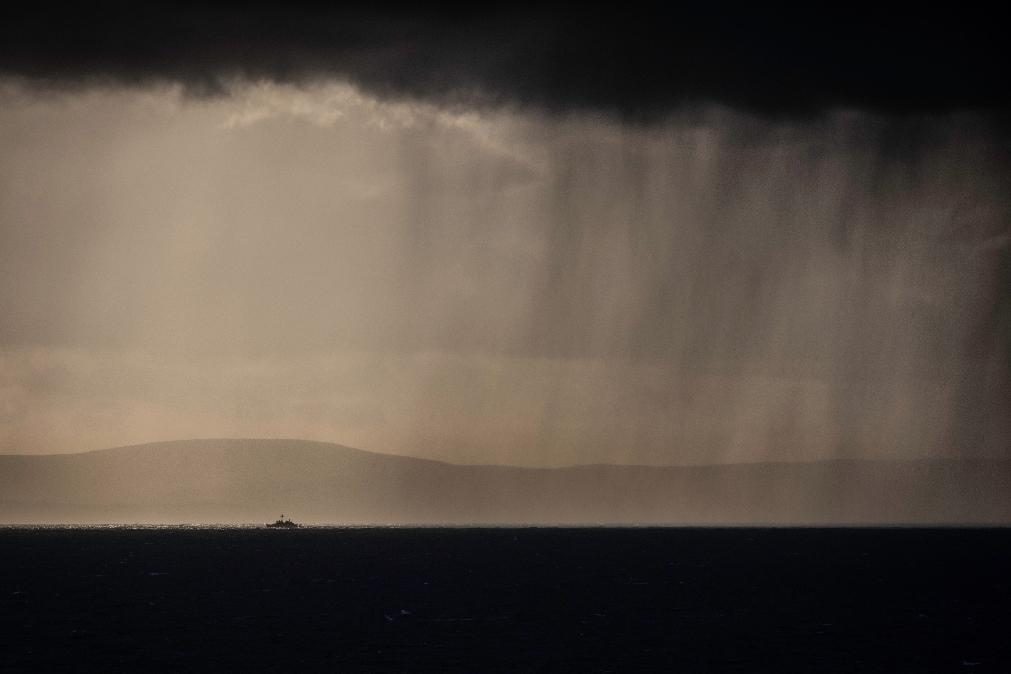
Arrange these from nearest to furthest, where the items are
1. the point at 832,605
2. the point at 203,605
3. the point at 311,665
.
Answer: the point at 311,665
the point at 203,605
the point at 832,605

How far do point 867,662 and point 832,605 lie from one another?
59229 millimetres

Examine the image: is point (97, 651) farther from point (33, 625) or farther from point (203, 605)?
point (203, 605)

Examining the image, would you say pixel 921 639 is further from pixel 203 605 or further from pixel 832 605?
pixel 203 605

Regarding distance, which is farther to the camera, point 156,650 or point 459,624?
point 459,624

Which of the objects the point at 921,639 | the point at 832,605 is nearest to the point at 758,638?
the point at 921,639

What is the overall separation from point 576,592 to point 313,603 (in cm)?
3973

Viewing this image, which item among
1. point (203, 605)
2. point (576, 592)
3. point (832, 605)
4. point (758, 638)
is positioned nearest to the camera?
point (758, 638)

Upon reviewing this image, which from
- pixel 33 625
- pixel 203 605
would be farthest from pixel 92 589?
pixel 33 625

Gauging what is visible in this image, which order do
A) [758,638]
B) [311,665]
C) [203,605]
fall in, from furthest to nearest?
1. [203,605]
2. [758,638]
3. [311,665]

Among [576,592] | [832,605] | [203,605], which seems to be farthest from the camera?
[576,592]

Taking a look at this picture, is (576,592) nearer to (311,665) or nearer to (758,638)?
(758,638)

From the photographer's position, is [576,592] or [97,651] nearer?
[97,651]

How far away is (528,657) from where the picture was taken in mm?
112000

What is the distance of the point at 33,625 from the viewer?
135 m
